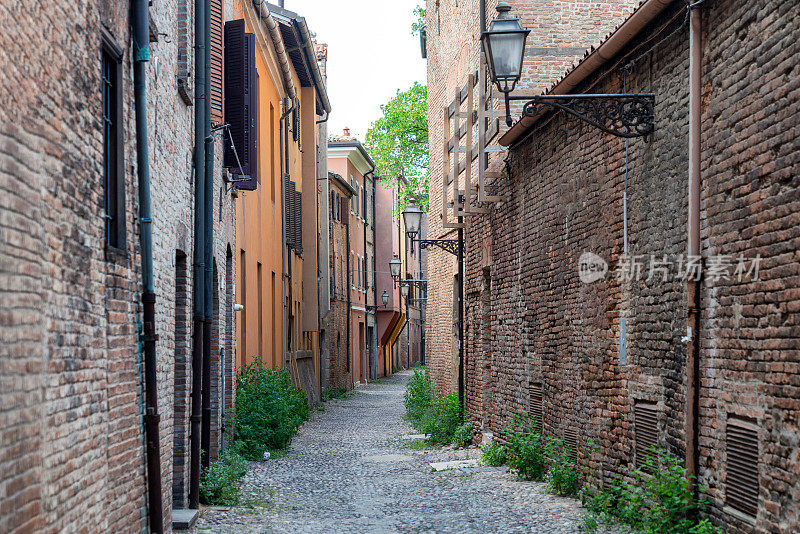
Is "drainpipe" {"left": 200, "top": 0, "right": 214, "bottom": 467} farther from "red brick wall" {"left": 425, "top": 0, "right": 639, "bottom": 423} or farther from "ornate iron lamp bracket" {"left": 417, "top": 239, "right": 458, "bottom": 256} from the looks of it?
"ornate iron lamp bracket" {"left": 417, "top": 239, "right": 458, "bottom": 256}

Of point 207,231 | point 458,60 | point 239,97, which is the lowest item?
point 207,231

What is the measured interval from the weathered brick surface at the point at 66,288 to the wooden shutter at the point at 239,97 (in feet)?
16.7

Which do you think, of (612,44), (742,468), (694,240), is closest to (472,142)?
(612,44)

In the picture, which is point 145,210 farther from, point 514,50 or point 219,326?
point 219,326

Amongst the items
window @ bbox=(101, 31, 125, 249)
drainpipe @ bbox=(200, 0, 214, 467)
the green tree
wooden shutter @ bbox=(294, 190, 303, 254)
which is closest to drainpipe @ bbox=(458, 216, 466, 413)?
drainpipe @ bbox=(200, 0, 214, 467)

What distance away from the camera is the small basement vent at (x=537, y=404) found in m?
12.4

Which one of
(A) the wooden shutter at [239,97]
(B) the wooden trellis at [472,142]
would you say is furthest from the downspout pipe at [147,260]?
(B) the wooden trellis at [472,142]

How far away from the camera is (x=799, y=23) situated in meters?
5.88

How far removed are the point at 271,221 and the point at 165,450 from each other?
12348 millimetres

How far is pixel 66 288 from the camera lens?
5207 mm

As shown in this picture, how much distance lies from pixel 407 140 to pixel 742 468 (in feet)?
109

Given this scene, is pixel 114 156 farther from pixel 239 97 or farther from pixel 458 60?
pixel 458 60

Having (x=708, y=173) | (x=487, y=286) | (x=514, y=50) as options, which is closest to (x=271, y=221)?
(x=487, y=286)

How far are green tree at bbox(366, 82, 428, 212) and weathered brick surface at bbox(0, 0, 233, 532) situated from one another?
101 ft
